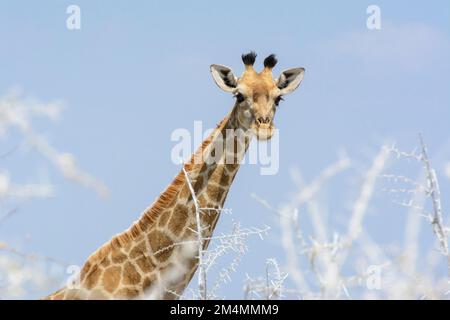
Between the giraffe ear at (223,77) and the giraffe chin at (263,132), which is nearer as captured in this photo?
the giraffe chin at (263,132)

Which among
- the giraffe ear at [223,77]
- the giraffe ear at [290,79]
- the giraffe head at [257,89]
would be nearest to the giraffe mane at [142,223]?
the giraffe head at [257,89]

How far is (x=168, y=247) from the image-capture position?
10.8 m

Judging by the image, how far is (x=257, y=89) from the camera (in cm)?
1338

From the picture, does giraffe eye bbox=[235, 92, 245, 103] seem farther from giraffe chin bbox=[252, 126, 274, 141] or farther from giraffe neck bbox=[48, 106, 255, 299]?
giraffe neck bbox=[48, 106, 255, 299]

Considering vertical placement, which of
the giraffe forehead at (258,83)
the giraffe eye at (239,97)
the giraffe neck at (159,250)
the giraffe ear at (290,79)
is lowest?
the giraffe neck at (159,250)

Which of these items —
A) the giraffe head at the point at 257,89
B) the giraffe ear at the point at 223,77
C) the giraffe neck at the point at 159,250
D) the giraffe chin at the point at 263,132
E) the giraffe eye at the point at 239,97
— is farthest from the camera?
the giraffe ear at the point at 223,77

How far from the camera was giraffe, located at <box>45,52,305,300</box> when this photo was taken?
11.2 m

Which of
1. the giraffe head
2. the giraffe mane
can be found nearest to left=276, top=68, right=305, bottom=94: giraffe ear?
the giraffe head

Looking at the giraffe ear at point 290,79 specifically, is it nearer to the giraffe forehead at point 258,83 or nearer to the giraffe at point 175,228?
the giraffe forehead at point 258,83

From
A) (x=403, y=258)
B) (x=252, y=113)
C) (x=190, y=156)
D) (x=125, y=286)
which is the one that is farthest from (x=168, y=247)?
(x=403, y=258)

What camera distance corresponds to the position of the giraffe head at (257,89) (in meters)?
12.8

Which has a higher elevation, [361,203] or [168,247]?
[168,247]
